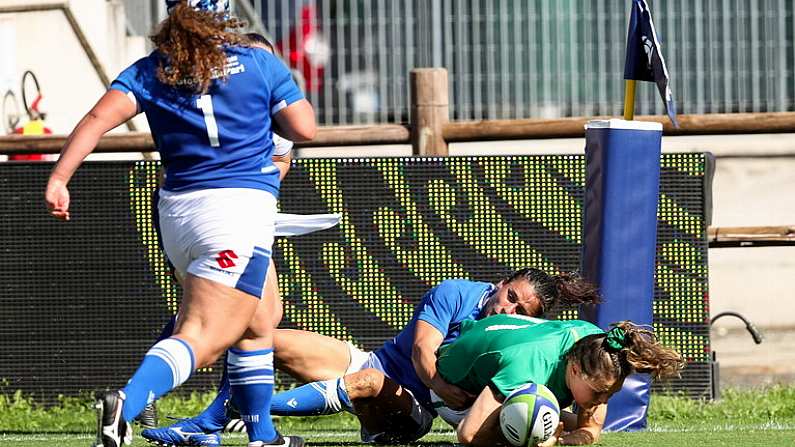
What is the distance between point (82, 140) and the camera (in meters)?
4.81

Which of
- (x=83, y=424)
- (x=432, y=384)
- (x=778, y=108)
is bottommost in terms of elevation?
(x=83, y=424)

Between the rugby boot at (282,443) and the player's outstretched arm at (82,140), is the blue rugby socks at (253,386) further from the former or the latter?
the player's outstretched arm at (82,140)

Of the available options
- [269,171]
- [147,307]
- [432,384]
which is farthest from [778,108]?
[269,171]

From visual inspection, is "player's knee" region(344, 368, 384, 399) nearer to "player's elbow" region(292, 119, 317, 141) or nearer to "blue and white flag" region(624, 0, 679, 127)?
"player's elbow" region(292, 119, 317, 141)

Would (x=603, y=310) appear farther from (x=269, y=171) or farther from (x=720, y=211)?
(x=720, y=211)

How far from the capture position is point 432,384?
6.02 m

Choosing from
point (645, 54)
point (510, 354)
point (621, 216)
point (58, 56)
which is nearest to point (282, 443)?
point (510, 354)

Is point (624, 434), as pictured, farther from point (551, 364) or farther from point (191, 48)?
point (191, 48)

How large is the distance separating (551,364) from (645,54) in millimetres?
1652

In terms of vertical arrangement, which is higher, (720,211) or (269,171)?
(269,171)

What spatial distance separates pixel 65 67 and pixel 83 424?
190 inches

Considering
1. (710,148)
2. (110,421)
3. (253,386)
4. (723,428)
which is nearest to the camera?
(110,421)

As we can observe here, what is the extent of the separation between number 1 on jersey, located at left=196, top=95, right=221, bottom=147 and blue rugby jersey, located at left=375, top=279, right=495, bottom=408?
5.29 feet

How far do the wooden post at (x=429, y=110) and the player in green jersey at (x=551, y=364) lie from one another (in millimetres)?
2356
